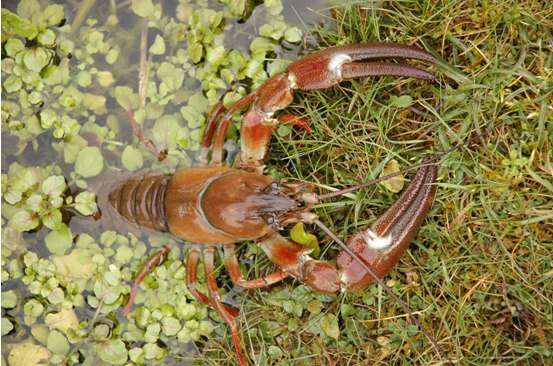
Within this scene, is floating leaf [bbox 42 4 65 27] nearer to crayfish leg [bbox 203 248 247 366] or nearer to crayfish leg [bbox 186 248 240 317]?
crayfish leg [bbox 186 248 240 317]

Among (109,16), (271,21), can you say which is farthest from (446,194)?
(109,16)

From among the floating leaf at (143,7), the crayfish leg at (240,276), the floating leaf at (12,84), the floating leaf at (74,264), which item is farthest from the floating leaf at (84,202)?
the floating leaf at (143,7)

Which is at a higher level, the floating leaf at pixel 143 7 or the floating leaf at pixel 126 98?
the floating leaf at pixel 143 7

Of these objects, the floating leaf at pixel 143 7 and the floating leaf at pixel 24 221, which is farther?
the floating leaf at pixel 143 7

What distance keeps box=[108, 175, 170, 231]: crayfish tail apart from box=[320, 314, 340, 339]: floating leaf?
3.30 ft

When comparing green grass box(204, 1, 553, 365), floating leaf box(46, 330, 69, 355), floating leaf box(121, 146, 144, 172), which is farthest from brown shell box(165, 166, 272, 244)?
floating leaf box(46, 330, 69, 355)

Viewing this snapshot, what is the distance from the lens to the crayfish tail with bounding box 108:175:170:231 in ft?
11.0

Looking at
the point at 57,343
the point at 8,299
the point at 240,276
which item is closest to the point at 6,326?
the point at 8,299

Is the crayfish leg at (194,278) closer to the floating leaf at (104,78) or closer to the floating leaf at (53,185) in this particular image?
the floating leaf at (53,185)

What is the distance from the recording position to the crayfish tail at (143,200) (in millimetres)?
3346

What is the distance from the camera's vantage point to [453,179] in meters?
3.21

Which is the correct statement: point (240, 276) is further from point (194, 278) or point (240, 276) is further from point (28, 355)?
point (28, 355)

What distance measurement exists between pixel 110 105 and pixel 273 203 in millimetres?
1210

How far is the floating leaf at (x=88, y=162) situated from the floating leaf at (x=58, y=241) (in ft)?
1.10
